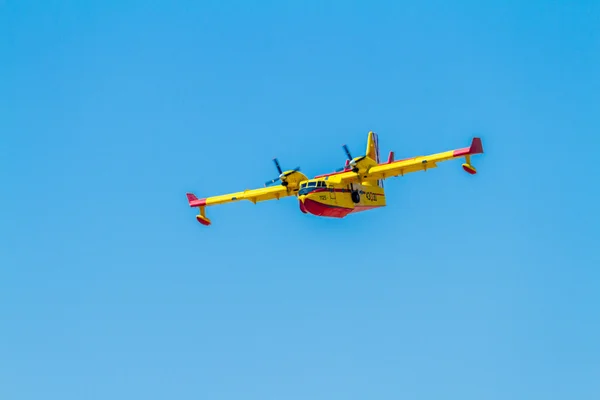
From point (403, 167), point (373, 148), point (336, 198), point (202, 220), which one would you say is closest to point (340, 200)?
point (336, 198)

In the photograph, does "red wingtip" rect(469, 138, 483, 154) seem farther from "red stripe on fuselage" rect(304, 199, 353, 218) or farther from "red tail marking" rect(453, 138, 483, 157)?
"red stripe on fuselage" rect(304, 199, 353, 218)

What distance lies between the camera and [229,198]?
54.2 m

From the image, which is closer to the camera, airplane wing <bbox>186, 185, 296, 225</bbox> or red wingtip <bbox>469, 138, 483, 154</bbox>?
red wingtip <bbox>469, 138, 483, 154</bbox>

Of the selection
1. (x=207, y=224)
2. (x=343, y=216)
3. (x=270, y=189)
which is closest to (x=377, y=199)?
(x=343, y=216)

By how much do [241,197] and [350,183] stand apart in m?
7.98

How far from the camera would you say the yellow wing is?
4581 centimetres

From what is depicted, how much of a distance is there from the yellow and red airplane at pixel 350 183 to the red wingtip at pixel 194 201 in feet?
7.22

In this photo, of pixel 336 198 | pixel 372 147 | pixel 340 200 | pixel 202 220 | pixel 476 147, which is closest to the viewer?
pixel 476 147

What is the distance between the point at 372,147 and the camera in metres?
52.0

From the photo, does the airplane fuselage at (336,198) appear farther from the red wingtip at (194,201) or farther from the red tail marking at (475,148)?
the red wingtip at (194,201)

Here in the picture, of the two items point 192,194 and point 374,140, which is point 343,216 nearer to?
point 374,140

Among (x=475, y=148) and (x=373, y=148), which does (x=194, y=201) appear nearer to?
(x=373, y=148)

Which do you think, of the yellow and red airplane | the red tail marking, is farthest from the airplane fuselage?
the red tail marking

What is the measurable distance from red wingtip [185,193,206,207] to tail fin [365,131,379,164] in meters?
11.1
